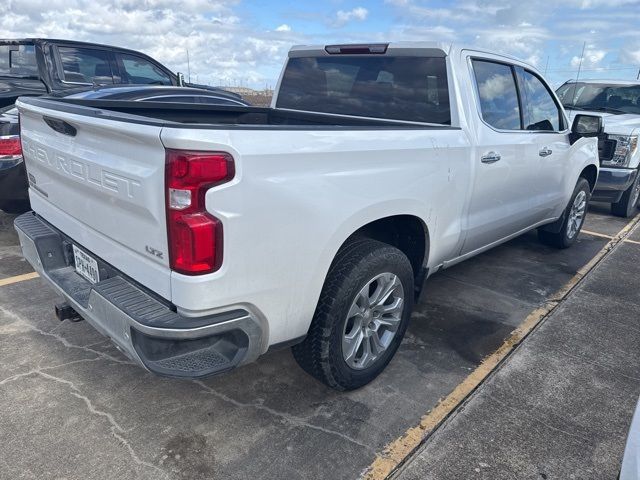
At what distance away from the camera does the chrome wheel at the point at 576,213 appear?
17.8ft

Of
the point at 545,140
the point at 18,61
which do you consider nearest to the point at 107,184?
the point at 545,140

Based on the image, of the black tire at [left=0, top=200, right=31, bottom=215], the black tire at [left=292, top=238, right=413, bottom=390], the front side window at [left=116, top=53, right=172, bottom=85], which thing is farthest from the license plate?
the front side window at [left=116, top=53, right=172, bottom=85]

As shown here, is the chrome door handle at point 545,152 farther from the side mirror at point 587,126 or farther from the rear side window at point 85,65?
the rear side window at point 85,65

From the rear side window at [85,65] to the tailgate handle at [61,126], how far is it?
15.3ft

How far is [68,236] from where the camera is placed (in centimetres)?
260

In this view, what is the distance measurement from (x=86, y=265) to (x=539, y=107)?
3.89 meters

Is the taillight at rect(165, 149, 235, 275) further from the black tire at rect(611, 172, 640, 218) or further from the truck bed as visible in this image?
the black tire at rect(611, 172, 640, 218)

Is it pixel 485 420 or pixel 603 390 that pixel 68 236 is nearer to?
pixel 485 420

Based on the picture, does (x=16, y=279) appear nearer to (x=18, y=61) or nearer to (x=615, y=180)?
(x=18, y=61)

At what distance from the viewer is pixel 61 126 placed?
2354 mm

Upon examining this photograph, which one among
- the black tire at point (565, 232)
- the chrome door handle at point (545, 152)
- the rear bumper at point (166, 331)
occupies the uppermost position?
the chrome door handle at point (545, 152)

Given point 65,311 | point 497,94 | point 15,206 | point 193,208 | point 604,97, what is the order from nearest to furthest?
Result: point 193,208
point 65,311
point 497,94
point 15,206
point 604,97

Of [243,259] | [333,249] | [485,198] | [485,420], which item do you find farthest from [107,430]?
[485,198]

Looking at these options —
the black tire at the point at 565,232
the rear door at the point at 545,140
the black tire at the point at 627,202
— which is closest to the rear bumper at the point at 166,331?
the rear door at the point at 545,140
